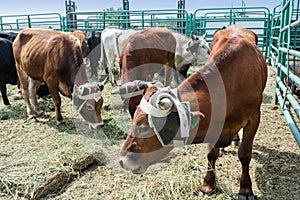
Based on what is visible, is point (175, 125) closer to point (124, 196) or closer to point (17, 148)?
point (124, 196)

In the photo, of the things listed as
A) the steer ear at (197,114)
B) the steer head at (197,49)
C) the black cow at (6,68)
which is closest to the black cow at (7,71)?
the black cow at (6,68)

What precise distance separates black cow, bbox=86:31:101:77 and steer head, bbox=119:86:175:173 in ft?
26.0

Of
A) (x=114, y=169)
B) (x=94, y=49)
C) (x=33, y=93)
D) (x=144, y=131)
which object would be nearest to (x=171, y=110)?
(x=144, y=131)

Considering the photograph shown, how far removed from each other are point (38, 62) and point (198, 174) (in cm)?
352

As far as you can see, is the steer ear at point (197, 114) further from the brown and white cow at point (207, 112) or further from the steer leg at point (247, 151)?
the steer leg at point (247, 151)

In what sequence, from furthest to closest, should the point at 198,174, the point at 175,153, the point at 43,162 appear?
the point at 175,153, the point at 43,162, the point at 198,174

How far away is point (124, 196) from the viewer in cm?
268

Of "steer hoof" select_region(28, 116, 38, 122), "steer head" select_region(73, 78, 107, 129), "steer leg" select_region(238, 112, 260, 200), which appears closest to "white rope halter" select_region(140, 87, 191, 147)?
"steer leg" select_region(238, 112, 260, 200)

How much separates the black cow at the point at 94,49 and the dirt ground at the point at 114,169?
5.26 m

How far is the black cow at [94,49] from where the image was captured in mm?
9703

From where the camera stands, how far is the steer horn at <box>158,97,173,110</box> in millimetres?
1784

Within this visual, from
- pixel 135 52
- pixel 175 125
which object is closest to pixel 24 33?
pixel 135 52

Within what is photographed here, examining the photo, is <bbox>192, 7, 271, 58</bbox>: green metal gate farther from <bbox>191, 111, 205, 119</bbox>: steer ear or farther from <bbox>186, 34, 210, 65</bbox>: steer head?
<bbox>191, 111, 205, 119</bbox>: steer ear

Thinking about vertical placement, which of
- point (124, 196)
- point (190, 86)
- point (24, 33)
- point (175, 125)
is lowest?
point (124, 196)
